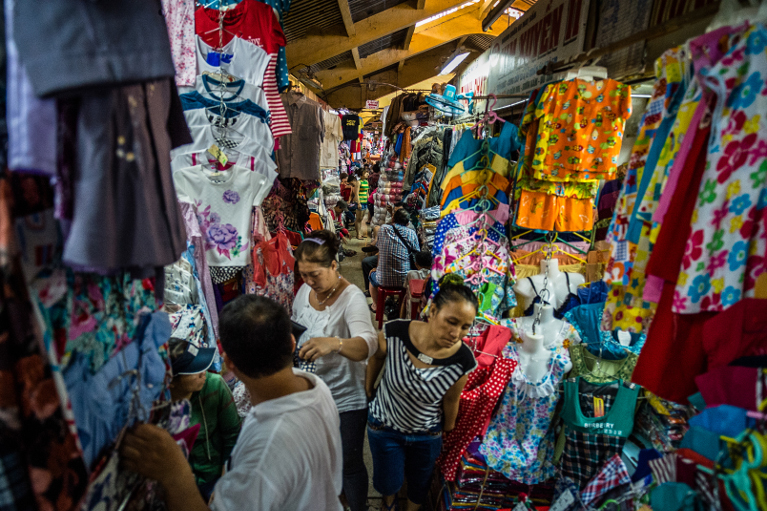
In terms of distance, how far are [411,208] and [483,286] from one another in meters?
2.75

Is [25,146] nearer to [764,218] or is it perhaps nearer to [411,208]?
[764,218]

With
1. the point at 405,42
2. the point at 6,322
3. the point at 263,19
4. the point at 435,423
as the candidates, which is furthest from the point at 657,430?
the point at 405,42

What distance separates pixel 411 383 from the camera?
79.2 inches

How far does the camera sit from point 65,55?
680 millimetres

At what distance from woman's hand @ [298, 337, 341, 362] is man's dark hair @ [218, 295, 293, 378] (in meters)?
0.43

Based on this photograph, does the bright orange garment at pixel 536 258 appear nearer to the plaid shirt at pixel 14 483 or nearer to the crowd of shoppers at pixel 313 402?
the crowd of shoppers at pixel 313 402

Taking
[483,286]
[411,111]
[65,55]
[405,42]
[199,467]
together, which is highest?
[405,42]

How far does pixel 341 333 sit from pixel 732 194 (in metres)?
1.73

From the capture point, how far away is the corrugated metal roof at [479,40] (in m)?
8.39

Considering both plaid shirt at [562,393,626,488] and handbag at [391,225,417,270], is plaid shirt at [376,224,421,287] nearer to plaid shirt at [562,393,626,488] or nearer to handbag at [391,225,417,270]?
handbag at [391,225,417,270]

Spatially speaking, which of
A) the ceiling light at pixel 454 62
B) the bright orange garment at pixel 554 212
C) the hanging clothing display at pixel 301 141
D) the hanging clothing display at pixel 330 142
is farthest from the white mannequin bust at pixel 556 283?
the ceiling light at pixel 454 62

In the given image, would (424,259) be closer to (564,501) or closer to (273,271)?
(273,271)

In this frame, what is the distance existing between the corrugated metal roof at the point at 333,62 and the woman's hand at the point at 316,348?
7.08 m

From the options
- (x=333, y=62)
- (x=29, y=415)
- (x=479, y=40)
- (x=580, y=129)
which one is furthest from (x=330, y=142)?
(x=479, y=40)
